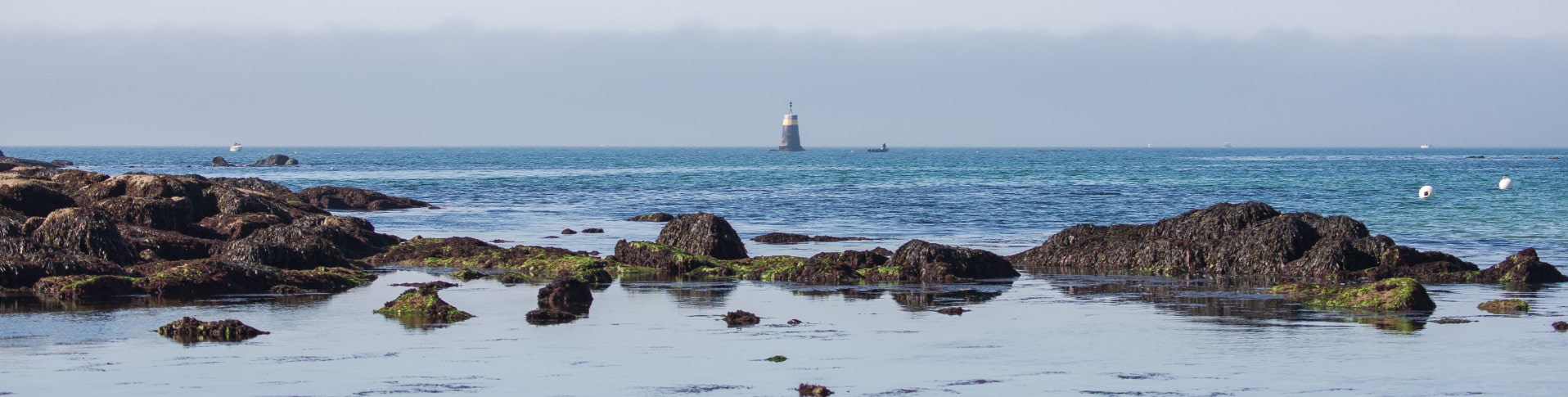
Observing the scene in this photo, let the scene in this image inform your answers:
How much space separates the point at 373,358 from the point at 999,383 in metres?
5.52

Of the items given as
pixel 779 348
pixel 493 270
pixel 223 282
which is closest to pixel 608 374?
pixel 779 348

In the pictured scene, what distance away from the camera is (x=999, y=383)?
1160 centimetres

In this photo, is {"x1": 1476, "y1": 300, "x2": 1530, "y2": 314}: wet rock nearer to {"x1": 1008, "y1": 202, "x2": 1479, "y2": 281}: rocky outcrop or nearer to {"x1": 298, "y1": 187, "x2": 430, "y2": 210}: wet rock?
{"x1": 1008, "y1": 202, "x2": 1479, "y2": 281}: rocky outcrop

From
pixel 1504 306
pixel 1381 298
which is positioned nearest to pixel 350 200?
pixel 1381 298

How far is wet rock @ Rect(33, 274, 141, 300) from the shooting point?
58.3 ft

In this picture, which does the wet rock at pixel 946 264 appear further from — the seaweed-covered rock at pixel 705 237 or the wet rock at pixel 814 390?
the wet rock at pixel 814 390

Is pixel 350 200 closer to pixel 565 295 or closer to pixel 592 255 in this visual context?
pixel 592 255

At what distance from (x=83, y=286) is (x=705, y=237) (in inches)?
396

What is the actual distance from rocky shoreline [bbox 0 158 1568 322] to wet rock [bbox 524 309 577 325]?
236 millimetres

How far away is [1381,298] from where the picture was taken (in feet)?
55.6

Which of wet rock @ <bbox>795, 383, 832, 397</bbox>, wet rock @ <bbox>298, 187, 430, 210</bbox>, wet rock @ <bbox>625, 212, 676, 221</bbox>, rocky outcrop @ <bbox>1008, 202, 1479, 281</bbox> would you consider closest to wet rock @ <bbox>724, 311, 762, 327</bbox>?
wet rock @ <bbox>795, 383, 832, 397</bbox>

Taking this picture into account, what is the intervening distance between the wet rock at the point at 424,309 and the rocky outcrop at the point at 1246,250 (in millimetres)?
11319

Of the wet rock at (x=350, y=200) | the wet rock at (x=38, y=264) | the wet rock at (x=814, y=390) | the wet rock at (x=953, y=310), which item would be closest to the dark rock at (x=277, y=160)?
the wet rock at (x=350, y=200)

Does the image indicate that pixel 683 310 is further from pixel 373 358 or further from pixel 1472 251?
pixel 1472 251
